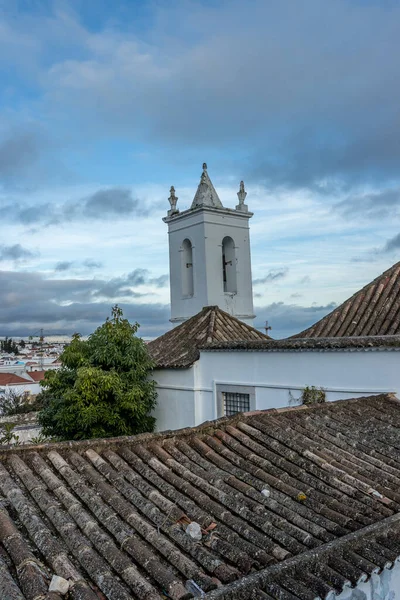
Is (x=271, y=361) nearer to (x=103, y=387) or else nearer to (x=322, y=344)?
(x=322, y=344)

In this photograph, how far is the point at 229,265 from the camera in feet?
71.2

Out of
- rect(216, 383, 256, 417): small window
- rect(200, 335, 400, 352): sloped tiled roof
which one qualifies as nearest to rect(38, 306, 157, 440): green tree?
rect(216, 383, 256, 417): small window

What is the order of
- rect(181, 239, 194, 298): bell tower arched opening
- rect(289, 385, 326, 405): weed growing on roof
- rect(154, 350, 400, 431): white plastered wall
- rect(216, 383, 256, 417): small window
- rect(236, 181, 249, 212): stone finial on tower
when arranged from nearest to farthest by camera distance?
rect(154, 350, 400, 431): white plastered wall, rect(289, 385, 326, 405): weed growing on roof, rect(216, 383, 256, 417): small window, rect(181, 239, 194, 298): bell tower arched opening, rect(236, 181, 249, 212): stone finial on tower

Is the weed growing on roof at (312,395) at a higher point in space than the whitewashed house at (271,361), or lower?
lower

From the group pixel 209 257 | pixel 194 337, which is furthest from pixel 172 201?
pixel 194 337

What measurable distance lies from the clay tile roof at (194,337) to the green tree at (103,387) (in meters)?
0.72

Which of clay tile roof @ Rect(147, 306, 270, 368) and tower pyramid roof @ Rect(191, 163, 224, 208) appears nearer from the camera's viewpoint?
clay tile roof @ Rect(147, 306, 270, 368)

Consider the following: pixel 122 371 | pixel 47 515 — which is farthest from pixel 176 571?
pixel 122 371

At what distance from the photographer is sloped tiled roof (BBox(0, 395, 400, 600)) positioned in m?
3.16

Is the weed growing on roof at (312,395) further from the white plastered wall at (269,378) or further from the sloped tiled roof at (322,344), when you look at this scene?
the sloped tiled roof at (322,344)

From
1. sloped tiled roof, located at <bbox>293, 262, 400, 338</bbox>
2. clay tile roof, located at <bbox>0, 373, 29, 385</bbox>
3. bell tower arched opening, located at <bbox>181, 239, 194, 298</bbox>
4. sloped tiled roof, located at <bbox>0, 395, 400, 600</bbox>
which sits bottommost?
clay tile roof, located at <bbox>0, 373, 29, 385</bbox>

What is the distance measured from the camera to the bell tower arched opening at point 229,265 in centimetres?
2147

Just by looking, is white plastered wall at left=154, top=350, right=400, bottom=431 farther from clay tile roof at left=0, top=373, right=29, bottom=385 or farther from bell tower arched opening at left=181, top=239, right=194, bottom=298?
clay tile roof at left=0, top=373, right=29, bottom=385

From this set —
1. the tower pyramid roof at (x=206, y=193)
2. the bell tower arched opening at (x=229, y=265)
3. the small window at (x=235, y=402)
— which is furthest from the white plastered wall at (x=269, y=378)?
the tower pyramid roof at (x=206, y=193)
